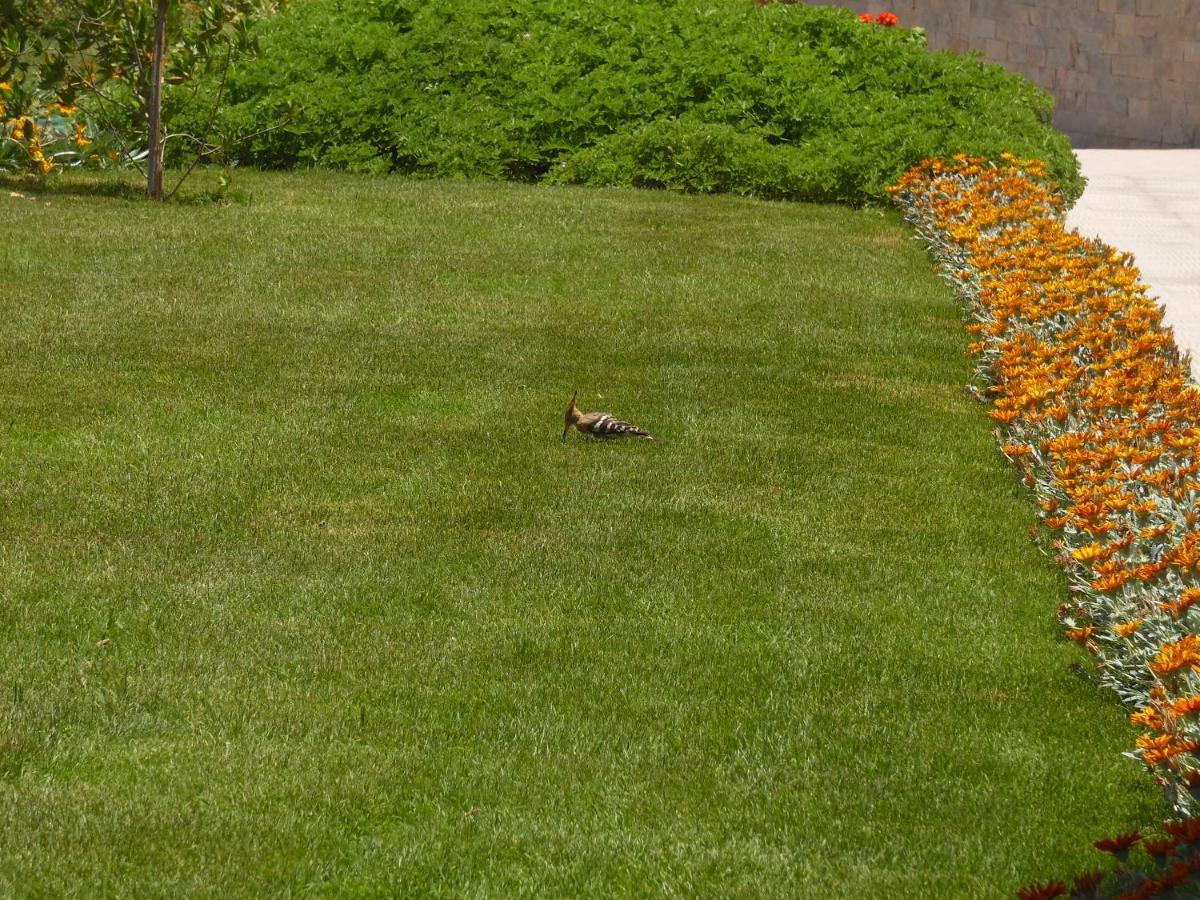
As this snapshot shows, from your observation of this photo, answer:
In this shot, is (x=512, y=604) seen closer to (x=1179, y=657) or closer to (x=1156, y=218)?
(x=1179, y=657)

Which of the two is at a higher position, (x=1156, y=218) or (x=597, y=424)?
(x=597, y=424)

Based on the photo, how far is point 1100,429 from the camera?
7.79 metres

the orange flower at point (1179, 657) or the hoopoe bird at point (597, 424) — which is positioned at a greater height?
the orange flower at point (1179, 657)

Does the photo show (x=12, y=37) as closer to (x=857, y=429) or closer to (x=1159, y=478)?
(x=857, y=429)

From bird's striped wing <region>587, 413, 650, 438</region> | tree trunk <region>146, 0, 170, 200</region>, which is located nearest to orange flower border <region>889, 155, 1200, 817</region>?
bird's striped wing <region>587, 413, 650, 438</region>

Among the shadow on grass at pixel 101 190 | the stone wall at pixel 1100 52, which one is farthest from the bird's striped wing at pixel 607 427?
the stone wall at pixel 1100 52

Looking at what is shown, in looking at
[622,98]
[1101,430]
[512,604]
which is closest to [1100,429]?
[1101,430]

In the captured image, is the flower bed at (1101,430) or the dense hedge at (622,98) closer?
the flower bed at (1101,430)

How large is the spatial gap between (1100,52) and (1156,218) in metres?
10.5

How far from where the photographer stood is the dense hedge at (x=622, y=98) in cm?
1512

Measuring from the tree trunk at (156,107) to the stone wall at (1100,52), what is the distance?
1439 cm

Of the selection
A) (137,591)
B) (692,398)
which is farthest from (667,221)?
(137,591)

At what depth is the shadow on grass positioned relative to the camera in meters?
13.6

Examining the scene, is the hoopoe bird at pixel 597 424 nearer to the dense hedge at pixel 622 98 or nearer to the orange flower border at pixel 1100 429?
the orange flower border at pixel 1100 429
